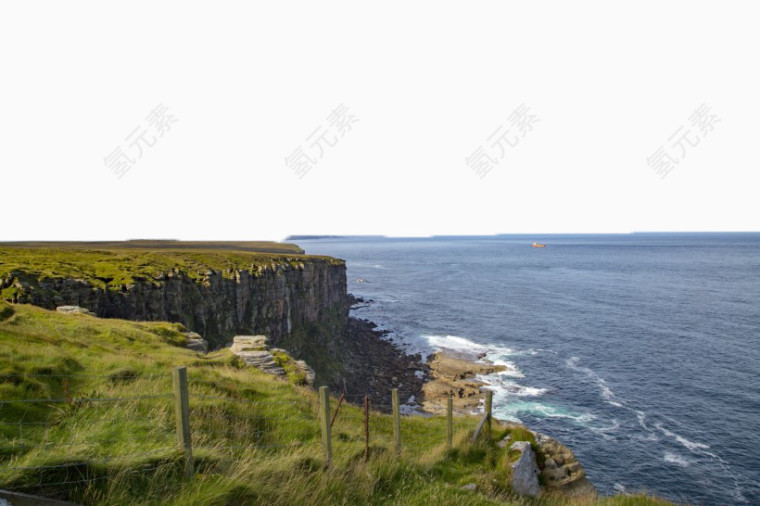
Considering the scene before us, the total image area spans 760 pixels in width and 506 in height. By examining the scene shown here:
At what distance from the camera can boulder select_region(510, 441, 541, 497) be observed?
45.3ft

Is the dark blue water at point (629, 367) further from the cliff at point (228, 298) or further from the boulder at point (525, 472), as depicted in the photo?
the boulder at point (525, 472)

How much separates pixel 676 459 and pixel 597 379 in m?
16.2

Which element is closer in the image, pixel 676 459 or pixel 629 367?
pixel 676 459

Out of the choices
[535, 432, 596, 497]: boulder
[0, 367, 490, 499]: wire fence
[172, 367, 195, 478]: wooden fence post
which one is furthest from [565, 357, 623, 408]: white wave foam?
[172, 367, 195, 478]: wooden fence post

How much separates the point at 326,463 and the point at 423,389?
44.6 meters

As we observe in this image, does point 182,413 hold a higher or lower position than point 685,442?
higher

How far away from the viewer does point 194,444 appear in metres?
8.48

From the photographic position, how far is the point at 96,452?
277 inches

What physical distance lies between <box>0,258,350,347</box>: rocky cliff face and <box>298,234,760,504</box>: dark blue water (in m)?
20.8

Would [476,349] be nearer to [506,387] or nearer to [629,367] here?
[506,387]

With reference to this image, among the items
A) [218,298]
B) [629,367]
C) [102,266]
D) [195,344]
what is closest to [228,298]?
[218,298]

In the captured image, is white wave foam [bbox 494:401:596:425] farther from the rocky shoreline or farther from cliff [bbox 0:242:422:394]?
cliff [bbox 0:242:422:394]

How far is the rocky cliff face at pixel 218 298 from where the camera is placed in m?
28.8

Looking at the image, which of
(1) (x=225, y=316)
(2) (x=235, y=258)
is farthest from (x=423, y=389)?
(2) (x=235, y=258)
